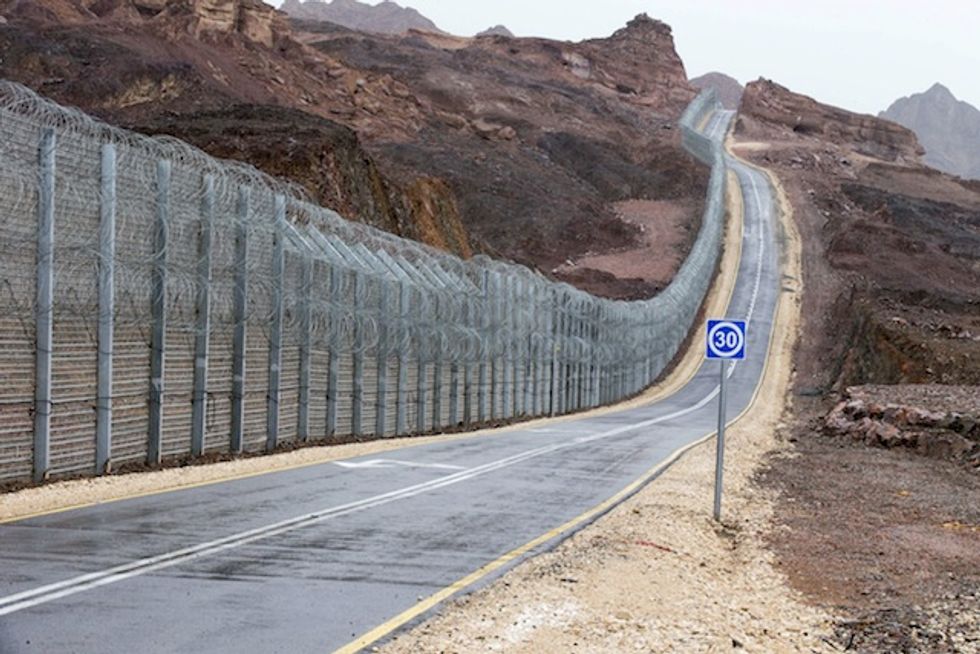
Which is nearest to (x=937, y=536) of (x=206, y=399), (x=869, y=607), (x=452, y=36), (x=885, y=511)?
(x=885, y=511)

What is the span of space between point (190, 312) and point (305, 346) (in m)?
4.42

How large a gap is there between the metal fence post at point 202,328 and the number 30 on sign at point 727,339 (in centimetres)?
810

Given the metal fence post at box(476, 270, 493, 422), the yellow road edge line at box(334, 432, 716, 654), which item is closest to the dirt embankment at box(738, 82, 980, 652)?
the yellow road edge line at box(334, 432, 716, 654)

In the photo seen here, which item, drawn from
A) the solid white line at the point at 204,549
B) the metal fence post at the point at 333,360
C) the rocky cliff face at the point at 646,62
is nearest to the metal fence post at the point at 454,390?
the metal fence post at the point at 333,360

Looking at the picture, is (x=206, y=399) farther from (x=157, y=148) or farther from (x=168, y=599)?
(x=168, y=599)

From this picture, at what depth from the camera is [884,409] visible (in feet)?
111

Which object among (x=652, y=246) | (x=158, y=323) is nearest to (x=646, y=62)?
(x=652, y=246)

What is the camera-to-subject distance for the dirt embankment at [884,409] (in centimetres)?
1220

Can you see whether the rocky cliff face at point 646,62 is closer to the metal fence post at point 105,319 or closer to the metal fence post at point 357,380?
the metal fence post at point 357,380

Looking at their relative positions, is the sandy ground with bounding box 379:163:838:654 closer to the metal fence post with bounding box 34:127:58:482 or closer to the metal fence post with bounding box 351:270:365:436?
the metal fence post with bounding box 34:127:58:482

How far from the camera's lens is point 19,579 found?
8.83m

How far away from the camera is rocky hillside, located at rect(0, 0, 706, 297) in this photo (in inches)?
2219

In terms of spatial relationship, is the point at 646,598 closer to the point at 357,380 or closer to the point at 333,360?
the point at 333,360

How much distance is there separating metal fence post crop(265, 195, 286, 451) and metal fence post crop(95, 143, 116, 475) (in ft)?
17.2
